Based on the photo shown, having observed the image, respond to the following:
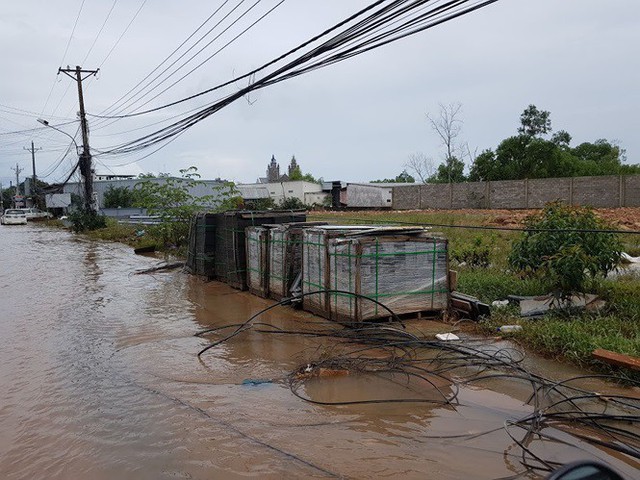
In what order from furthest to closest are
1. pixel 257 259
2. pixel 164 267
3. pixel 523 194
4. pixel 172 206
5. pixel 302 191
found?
pixel 302 191
pixel 523 194
pixel 172 206
pixel 164 267
pixel 257 259

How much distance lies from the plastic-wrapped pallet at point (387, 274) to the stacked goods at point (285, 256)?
1.60 metres

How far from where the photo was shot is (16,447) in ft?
14.7

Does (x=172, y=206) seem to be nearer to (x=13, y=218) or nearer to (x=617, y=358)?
(x=617, y=358)

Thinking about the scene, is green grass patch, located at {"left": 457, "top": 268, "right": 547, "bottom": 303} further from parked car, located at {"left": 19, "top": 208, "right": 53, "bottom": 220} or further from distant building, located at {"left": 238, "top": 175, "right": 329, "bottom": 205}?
parked car, located at {"left": 19, "top": 208, "right": 53, "bottom": 220}

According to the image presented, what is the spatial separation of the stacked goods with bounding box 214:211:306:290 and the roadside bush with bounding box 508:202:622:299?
554 cm

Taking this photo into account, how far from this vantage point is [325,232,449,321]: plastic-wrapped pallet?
24.2 feet

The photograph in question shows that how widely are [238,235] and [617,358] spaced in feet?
27.4

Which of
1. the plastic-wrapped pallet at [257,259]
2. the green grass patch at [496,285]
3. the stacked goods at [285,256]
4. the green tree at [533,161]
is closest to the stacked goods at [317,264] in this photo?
the stacked goods at [285,256]

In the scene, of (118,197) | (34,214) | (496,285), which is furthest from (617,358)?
(34,214)

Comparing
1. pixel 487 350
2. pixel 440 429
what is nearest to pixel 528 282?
pixel 487 350

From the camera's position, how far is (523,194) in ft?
109

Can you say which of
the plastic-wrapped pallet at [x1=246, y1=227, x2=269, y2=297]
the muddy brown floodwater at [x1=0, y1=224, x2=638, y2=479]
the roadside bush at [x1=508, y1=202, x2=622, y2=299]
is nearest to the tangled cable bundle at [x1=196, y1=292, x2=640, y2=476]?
the muddy brown floodwater at [x1=0, y1=224, x2=638, y2=479]

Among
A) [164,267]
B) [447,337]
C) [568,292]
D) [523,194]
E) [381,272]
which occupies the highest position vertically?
[523,194]

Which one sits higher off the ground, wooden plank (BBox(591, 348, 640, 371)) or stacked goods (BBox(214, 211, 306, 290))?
stacked goods (BBox(214, 211, 306, 290))
